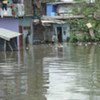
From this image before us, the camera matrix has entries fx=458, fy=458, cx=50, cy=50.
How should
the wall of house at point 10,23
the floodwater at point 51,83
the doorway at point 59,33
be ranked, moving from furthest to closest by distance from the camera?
the doorway at point 59,33 < the wall of house at point 10,23 < the floodwater at point 51,83

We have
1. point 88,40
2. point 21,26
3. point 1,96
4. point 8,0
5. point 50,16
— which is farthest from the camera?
point 50,16

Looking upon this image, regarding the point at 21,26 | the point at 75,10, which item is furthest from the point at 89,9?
the point at 21,26

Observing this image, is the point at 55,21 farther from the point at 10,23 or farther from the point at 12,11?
the point at 12,11

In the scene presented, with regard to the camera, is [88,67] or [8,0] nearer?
[88,67]

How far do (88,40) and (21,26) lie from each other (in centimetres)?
766

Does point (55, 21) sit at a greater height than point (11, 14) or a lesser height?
lesser

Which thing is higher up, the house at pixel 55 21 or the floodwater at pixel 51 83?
the floodwater at pixel 51 83

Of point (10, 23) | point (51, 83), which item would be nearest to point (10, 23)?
point (10, 23)

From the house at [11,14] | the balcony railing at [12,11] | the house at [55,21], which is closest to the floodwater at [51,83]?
the house at [11,14]

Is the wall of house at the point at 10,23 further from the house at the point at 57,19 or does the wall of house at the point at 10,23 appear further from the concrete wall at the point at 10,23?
the house at the point at 57,19

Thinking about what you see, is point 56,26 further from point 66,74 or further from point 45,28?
point 66,74

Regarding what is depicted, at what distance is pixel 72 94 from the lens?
11.2 meters

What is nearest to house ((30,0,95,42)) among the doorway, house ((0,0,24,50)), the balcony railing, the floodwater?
the doorway

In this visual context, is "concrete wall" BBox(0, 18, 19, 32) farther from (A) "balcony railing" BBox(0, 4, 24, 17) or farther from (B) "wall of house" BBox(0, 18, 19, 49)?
(A) "balcony railing" BBox(0, 4, 24, 17)
